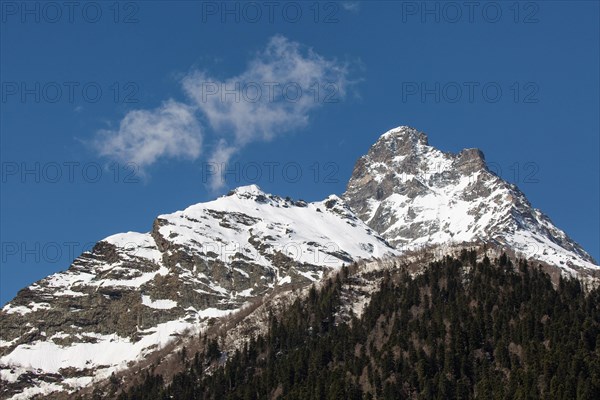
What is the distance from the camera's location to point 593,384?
595 feet

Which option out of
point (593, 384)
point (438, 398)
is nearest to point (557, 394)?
point (593, 384)

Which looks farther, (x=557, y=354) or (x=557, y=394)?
(x=557, y=354)

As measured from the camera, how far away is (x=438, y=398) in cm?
19938

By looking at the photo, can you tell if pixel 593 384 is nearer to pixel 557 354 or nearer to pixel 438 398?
pixel 557 354

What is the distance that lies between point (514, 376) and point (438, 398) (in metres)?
16.7

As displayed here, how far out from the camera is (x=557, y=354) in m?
196

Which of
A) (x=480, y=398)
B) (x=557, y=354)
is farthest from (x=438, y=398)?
(x=557, y=354)

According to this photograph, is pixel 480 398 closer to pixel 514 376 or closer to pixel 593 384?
pixel 514 376

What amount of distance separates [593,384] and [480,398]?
23.2 metres

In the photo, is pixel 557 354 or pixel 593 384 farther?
pixel 557 354

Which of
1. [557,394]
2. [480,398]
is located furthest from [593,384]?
[480,398]

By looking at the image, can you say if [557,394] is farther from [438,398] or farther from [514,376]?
[438,398]

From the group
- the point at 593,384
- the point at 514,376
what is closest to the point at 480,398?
the point at 514,376

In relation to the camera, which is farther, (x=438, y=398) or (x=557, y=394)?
(x=438, y=398)
